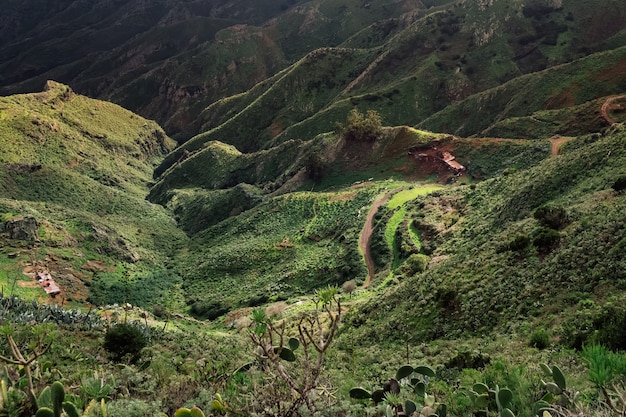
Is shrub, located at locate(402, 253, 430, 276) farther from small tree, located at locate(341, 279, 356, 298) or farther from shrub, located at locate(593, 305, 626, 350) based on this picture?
shrub, located at locate(593, 305, 626, 350)

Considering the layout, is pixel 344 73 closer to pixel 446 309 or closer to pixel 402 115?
pixel 402 115

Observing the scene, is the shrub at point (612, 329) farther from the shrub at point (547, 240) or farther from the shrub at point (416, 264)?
the shrub at point (416, 264)

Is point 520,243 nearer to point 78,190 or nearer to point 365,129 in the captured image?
point 365,129

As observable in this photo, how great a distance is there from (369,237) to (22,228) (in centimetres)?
4139

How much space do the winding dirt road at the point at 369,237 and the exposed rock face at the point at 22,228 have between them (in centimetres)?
3940

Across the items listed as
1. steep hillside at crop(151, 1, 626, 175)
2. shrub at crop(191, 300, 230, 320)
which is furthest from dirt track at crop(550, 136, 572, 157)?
shrub at crop(191, 300, 230, 320)

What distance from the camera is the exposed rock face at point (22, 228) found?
49594 millimetres

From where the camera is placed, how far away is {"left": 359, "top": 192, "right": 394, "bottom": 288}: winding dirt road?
42.5 metres

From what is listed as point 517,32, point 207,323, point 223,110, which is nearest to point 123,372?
point 207,323

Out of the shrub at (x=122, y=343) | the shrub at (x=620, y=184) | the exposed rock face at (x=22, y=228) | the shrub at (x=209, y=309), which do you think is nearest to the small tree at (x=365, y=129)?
the shrub at (x=209, y=309)

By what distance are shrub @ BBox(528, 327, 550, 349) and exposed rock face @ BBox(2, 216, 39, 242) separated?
54.2 meters

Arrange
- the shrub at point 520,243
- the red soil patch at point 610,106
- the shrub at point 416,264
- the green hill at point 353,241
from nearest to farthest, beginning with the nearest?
the green hill at point 353,241
the shrub at point 520,243
the shrub at point 416,264
the red soil patch at point 610,106

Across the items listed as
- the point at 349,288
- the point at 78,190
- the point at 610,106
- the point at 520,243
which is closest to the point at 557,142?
the point at 610,106

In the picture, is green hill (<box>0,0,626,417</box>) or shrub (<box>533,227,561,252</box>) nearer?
green hill (<box>0,0,626,417</box>)
